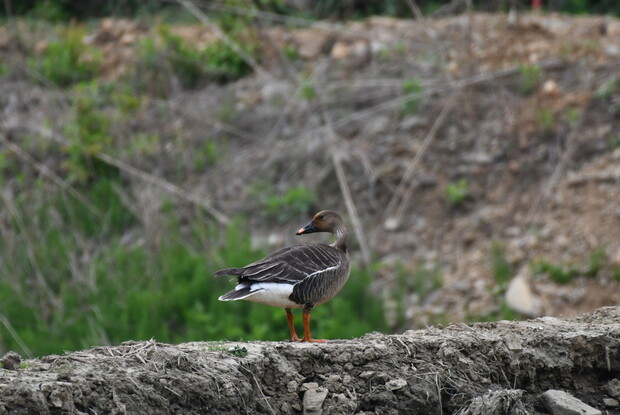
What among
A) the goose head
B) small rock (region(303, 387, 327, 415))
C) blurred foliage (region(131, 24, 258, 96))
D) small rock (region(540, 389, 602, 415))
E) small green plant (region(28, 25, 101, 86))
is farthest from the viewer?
small green plant (region(28, 25, 101, 86))

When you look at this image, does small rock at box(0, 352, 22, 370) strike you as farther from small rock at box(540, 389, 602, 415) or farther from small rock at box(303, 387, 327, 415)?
small rock at box(540, 389, 602, 415)

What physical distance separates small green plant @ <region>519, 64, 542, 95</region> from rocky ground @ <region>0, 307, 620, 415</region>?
25.0 ft

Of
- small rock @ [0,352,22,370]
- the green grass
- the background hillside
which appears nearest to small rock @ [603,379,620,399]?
small rock @ [0,352,22,370]

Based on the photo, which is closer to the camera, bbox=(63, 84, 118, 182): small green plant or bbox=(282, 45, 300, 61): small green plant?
bbox=(63, 84, 118, 182): small green plant

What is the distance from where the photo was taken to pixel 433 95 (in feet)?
47.2

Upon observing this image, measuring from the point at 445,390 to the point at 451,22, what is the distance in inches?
378

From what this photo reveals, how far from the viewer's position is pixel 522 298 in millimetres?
11469

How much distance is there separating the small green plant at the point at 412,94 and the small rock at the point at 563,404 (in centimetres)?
844

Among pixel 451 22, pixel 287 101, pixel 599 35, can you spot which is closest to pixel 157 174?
pixel 287 101

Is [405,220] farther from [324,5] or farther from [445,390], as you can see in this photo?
[445,390]

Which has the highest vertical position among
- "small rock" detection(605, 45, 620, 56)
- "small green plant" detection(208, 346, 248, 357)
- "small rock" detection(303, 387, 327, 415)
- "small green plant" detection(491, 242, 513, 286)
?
"small green plant" detection(208, 346, 248, 357)

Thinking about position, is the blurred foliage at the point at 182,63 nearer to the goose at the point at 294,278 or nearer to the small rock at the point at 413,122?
the small rock at the point at 413,122

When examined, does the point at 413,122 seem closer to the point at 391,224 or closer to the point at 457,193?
the point at 457,193

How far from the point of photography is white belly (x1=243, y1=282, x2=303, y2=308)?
21.7 feet
